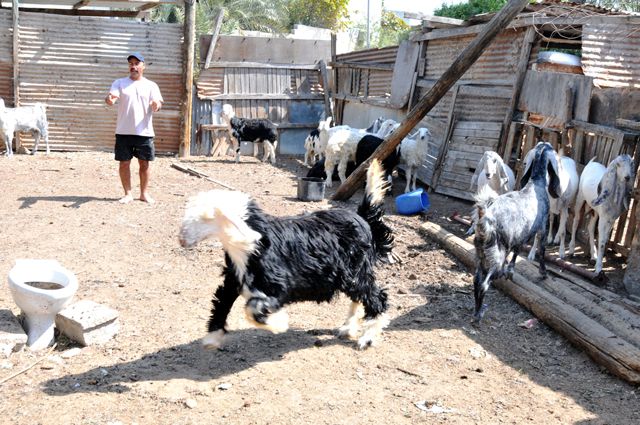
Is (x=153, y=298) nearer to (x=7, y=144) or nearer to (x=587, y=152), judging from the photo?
(x=587, y=152)

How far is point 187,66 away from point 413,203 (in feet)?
22.9

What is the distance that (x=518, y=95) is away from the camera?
1065 centimetres

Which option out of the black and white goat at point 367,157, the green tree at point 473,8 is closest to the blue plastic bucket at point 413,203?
the black and white goat at point 367,157

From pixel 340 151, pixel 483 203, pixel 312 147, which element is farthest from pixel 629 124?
pixel 312 147

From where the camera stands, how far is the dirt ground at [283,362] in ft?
14.0

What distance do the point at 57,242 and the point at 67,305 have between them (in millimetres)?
2679

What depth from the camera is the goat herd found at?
4453 millimetres

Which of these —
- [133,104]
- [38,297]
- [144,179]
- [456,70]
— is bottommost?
[38,297]

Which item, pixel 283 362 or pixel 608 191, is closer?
pixel 283 362

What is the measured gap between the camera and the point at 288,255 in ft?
15.5

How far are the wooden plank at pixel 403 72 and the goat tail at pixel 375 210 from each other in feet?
30.2

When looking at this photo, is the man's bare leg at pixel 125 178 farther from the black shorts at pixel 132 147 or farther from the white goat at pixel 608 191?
the white goat at pixel 608 191

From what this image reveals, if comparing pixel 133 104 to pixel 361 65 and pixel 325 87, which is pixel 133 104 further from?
pixel 325 87

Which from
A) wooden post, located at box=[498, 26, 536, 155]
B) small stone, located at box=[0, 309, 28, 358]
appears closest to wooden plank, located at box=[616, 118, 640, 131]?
wooden post, located at box=[498, 26, 536, 155]
